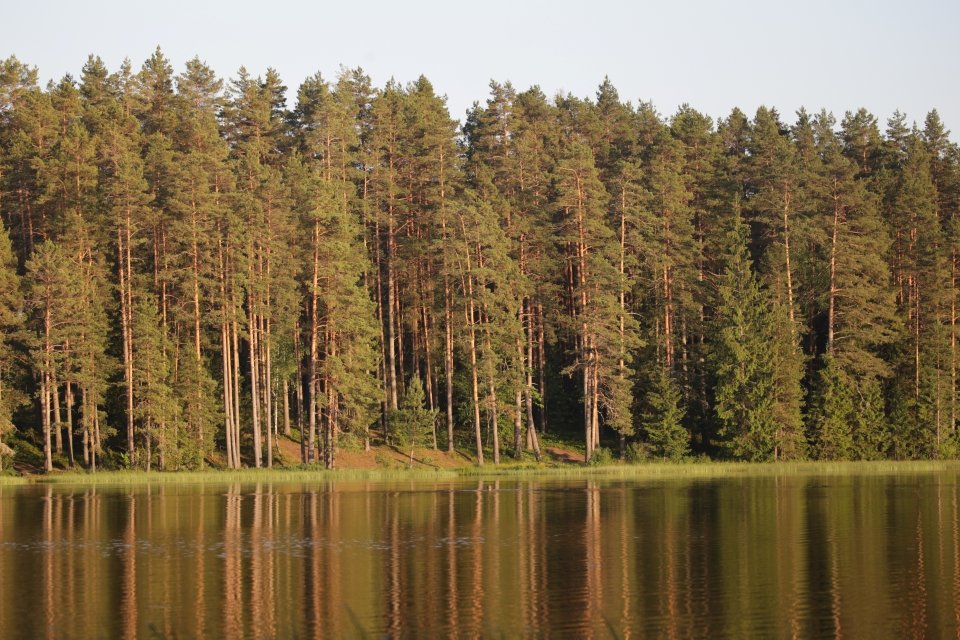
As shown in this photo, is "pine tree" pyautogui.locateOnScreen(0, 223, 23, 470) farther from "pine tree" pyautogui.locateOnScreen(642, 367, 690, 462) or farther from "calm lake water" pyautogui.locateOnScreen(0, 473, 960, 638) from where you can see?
"pine tree" pyautogui.locateOnScreen(642, 367, 690, 462)

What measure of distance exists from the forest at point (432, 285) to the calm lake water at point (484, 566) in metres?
19.8

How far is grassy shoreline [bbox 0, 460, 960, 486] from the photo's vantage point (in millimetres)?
72812

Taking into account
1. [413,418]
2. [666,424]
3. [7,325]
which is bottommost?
[666,424]

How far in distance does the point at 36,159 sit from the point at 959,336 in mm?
65168

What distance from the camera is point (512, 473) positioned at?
81.7 m

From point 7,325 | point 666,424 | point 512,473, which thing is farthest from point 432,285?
point 7,325

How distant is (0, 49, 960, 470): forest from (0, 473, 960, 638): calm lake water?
19808mm

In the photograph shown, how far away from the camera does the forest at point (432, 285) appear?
76.9m

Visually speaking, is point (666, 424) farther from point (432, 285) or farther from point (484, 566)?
point (484, 566)

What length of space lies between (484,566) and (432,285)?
56168mm

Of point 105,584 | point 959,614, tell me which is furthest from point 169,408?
point 959,614

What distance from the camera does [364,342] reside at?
80.0 metres

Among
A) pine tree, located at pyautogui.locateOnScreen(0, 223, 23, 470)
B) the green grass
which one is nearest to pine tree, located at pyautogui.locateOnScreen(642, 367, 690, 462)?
the green grass

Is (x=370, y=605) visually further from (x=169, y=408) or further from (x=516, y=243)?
(x=516, y=243)
